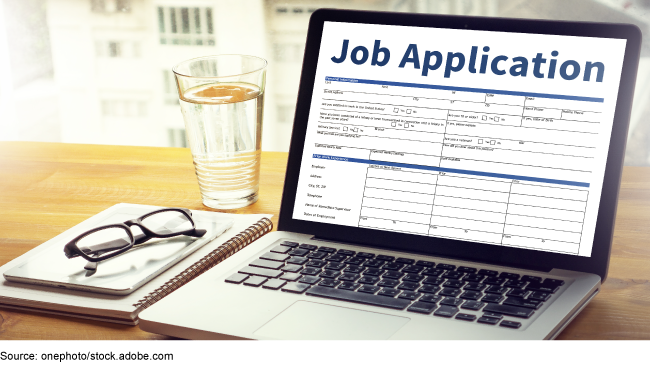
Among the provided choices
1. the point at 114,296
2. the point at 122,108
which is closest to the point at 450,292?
the point at 114,296

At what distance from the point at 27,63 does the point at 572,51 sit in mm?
3122

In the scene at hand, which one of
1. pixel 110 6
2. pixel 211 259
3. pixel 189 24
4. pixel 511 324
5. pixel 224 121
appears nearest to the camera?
pixel 511 324

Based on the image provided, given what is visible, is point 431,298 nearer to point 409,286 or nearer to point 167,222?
point 409,286

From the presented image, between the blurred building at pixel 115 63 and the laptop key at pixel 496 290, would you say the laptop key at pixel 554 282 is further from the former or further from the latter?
the blurred building at pixel 115 63

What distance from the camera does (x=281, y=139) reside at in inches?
118

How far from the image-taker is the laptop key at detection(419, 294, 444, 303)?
62 centimetres

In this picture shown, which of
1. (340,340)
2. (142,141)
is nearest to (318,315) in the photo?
(340,340)

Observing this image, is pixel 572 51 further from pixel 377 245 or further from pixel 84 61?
pixel 84 61

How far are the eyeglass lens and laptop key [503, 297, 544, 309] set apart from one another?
418mm

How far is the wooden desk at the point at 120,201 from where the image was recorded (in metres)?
0.65

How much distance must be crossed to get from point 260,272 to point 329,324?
14 centimetres

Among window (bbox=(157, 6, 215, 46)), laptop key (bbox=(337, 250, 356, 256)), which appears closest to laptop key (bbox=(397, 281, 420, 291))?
laptop key (bbox=(337, 250, 356, 256))

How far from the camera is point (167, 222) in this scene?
2.78ft

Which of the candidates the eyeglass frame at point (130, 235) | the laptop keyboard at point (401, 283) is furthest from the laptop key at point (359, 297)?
the eyeglass frame at point (130, 235)
